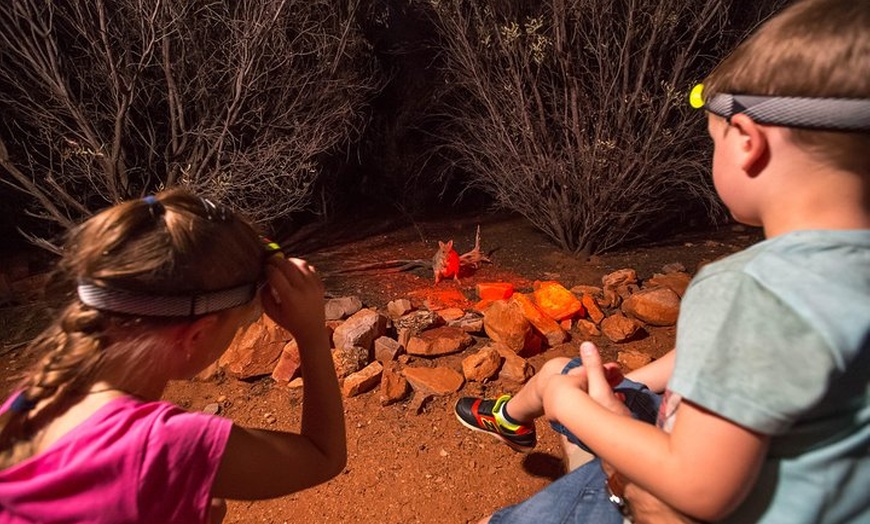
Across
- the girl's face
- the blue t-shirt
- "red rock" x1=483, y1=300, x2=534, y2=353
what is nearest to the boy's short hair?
the blue t-shirt

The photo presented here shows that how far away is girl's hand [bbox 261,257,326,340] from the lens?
1.25m

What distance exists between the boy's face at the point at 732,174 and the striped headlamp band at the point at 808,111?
0.18 feet

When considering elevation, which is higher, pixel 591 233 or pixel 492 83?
pixel 492 83

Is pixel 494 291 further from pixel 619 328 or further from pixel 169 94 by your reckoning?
pixel 169 94

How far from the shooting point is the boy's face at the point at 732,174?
37.4 inches

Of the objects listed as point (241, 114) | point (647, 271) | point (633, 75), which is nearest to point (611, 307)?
point (647, 271)

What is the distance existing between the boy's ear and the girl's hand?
0.93 metres

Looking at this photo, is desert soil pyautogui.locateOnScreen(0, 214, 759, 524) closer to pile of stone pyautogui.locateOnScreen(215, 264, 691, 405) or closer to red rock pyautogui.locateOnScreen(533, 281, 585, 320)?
pile of stone pyautogui.locateOnScreen(215, 264, 691, 405)

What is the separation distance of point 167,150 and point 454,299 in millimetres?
2535

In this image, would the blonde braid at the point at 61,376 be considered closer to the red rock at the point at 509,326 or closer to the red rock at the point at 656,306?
the red rock at the point at 509,326

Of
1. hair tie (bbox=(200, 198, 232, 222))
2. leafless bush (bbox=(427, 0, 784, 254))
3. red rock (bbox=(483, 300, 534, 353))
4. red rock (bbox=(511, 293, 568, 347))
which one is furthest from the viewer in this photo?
leafless bush (bbox=(427, 0, 784, 254))

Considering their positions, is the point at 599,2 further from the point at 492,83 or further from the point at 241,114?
the point at 241,114

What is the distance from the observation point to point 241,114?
4652 mm

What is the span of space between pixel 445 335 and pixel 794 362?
8.51 feet
